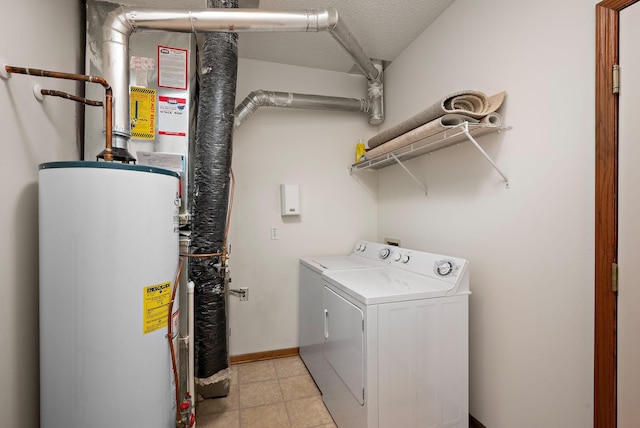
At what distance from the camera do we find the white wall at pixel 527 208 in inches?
48.3

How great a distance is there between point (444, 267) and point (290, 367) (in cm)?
167

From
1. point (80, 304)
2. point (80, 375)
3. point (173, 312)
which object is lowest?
point (80, 375)

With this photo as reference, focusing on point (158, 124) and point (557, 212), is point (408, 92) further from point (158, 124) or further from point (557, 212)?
point (158, 124)

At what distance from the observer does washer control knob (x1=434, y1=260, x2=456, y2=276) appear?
5.40ft

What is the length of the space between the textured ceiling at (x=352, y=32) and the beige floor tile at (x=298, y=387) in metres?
2.77

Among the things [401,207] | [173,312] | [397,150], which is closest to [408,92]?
[397,150]

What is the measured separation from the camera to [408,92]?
2445 millimetres

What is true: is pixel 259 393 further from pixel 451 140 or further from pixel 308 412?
pixel 451 140

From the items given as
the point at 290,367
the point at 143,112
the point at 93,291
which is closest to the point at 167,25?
the point at 143,112

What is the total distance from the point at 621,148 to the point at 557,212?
335 millimetres

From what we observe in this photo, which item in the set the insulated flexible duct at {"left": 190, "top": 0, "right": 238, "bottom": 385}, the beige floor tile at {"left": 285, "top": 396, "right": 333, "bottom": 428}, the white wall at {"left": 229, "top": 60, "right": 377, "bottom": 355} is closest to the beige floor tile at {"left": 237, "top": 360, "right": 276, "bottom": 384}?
the white wall at {"left": 229, "top": 60, "right": 377, "bottom": 355}

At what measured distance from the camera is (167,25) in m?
1.49

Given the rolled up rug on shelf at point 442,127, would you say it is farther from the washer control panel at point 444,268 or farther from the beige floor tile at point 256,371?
the beige floor tile at point 256,371

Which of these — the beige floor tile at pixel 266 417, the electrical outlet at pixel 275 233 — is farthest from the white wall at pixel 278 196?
the beige floor tile at pixel 266 417
